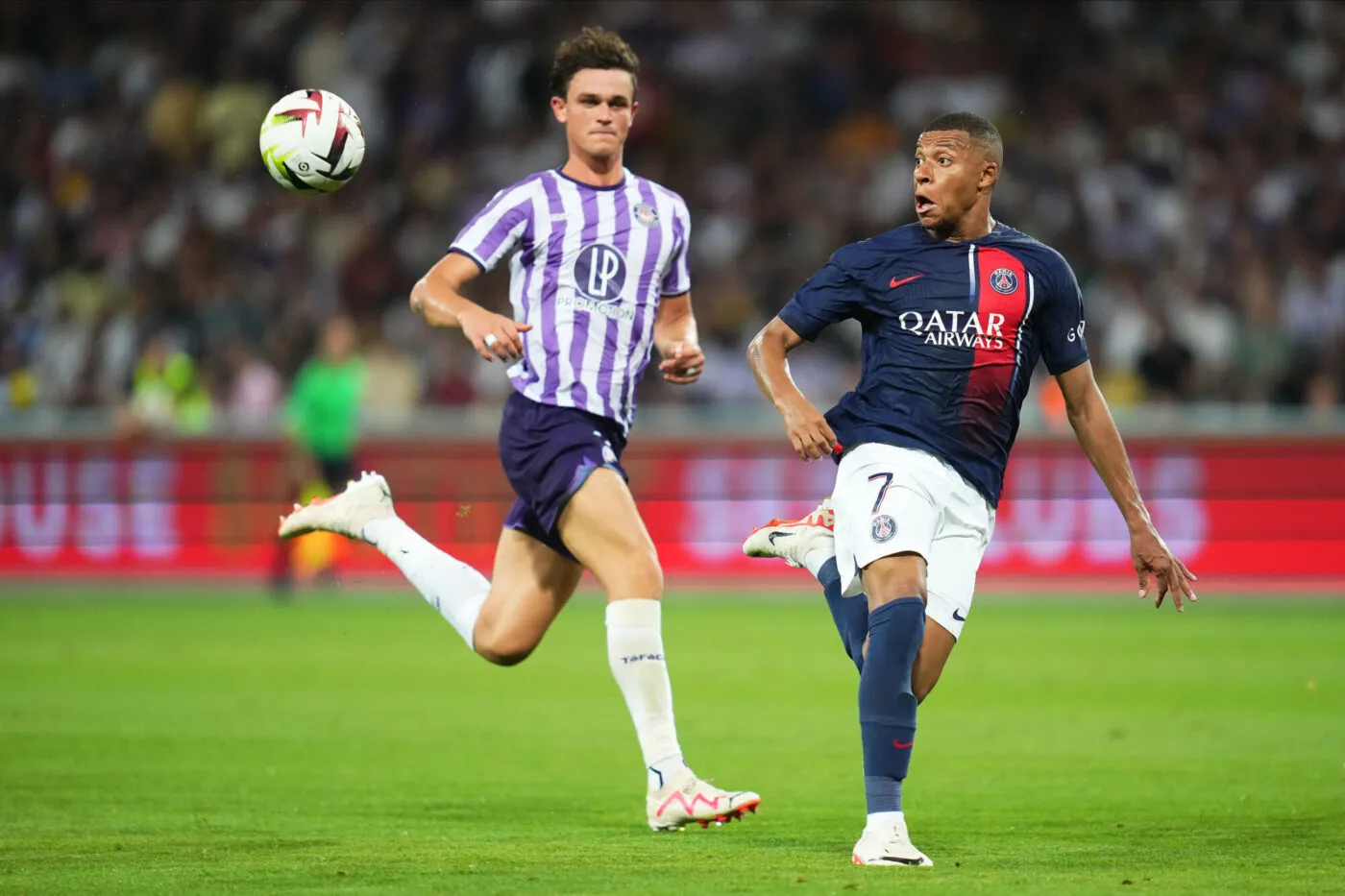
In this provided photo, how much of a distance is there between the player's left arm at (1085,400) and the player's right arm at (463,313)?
1.69 m

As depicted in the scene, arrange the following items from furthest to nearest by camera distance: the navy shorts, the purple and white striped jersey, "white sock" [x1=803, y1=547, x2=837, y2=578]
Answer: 1. the purple and white striped jersey
2. the navy shorts
3. "white sock" [x1=803, y1=547, x2=837, y2=578]

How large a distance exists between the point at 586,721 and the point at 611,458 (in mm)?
3385

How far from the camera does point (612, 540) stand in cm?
662

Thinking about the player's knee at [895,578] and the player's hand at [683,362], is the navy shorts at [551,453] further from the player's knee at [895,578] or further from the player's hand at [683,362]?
the player's knee at [895,578]

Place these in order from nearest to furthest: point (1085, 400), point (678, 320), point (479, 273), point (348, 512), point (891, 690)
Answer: point (891, 690)
point (1085, 400)
point (479, 273)
point (678, 320)
point (348, 512)

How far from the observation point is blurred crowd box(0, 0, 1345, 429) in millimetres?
19109

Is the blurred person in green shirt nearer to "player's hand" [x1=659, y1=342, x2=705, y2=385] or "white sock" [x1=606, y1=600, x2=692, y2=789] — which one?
"player's hand" [x1=659, y1=342, x2=705, y2=385]

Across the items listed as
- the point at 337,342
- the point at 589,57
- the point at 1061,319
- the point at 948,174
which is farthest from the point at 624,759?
the point at 337,342

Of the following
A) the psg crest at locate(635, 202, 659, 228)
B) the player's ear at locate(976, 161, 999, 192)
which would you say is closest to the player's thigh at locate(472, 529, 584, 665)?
the psg crest at locate(635, 202, 659, 228)

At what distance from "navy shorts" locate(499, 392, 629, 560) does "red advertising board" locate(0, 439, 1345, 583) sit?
1039 centimetres

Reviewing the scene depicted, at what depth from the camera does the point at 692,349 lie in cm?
692

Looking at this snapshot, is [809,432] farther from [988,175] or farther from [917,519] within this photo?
[988,175]

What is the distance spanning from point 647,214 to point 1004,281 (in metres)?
1.52

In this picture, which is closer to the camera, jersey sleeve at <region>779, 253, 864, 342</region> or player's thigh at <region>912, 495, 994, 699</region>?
player's thigh at <region>912, 495, 994, 699</region>
